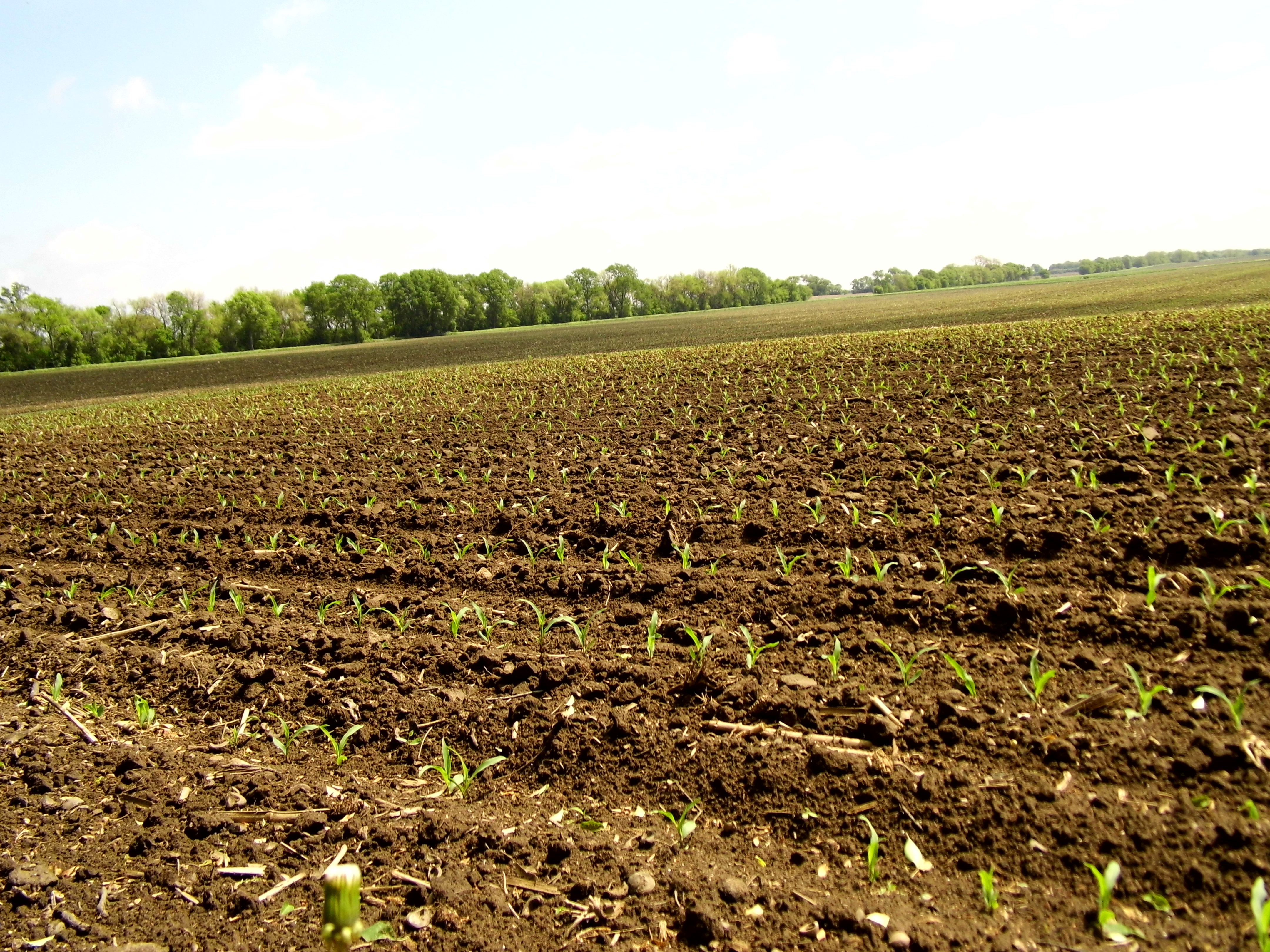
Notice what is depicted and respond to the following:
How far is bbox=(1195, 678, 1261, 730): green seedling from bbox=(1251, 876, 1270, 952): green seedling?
103 cm

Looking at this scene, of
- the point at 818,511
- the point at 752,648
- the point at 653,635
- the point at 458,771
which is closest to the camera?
the point at 458,771

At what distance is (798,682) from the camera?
13.8ft

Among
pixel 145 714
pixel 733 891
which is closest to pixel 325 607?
pixel 145 714

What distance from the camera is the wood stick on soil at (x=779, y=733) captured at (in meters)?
3.66

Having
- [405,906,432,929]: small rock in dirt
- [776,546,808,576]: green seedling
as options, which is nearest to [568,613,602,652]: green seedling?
[776,546,808,576]: green seedling

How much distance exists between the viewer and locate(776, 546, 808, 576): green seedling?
555cm

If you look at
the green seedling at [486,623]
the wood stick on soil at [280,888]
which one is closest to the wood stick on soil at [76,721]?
the wood stick on soil at [280,888]

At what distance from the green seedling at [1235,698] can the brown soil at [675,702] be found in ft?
0.18

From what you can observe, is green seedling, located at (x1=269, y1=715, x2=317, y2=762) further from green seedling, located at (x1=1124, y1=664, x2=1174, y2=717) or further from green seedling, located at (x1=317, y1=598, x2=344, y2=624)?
green seedling, located at (x1=1124, y1=664, x2=1174, y2=717)

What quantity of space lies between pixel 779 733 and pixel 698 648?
82 cm

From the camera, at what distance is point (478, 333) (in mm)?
93938

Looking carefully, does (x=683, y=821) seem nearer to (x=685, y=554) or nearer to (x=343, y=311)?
(x=685, y=554)

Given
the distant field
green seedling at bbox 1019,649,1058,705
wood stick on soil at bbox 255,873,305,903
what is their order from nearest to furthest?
wood stick on soil at bbox 255,873,305,903 → green seedling at bbox 1019,649,1058,705 → the distant field

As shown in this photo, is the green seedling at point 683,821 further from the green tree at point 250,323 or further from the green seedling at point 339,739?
the green tree at point 250,323
